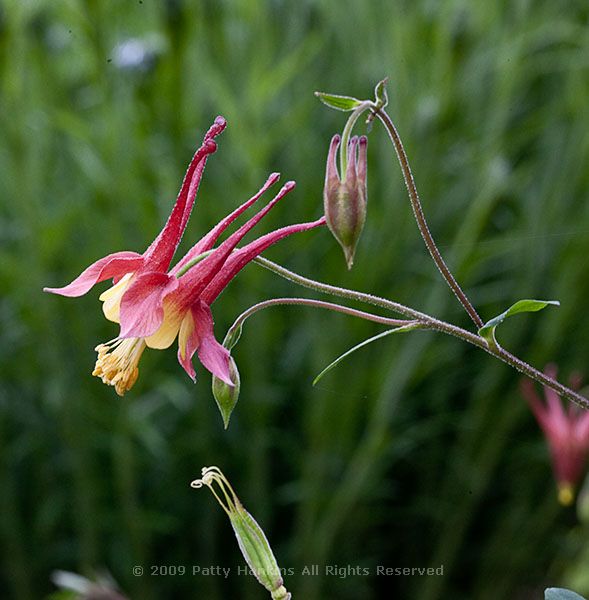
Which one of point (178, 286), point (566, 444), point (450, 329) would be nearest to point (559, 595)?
point (450, 329)

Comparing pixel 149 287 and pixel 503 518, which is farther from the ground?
pixel 149 287

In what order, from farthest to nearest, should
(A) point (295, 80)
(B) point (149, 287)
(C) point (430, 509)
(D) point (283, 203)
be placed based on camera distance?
(A) point (295, 80) < (D) point (283, 203) < (C) point (430, 509) < (B) point (149, 287)

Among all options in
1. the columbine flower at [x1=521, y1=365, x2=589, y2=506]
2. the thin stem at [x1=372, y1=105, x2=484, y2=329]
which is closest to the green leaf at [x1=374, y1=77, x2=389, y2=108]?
the thin stem at [x1=372, y1=105, x2=484, y2=329]

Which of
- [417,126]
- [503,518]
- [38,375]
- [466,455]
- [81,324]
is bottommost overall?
[503,518]

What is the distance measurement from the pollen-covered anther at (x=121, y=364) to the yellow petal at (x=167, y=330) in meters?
0.01

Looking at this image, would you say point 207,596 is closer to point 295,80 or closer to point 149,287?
point 295,80

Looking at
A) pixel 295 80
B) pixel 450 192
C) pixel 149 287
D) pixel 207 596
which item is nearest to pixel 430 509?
pixel 207 596

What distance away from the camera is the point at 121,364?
554 millimetres

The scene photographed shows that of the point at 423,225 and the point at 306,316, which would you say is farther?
the point at 306,316

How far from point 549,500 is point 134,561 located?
2.31 ft

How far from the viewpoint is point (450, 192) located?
187 centimetres

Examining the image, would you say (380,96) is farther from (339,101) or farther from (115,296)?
(115,296)

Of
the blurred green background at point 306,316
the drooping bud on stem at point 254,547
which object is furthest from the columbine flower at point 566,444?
the drooping bud on stem at point 254,547

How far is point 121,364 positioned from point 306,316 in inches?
45.6
